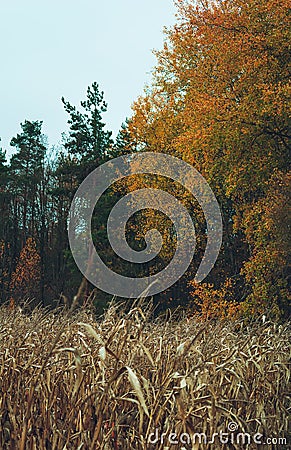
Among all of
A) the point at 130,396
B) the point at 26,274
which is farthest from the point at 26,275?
the point at 130,396

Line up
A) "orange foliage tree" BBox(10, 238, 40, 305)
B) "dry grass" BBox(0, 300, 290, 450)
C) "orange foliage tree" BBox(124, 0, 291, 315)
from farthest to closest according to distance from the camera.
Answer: "orange foliage tree" BBox(10, 238, 40, 305) → "orange foliage tree" BBox(124, 0, 291, 315) → "dry grass" BBox(0, 300, 290, 450)

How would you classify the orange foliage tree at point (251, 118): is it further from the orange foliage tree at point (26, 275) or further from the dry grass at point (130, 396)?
the dry grass at point (130, 396)

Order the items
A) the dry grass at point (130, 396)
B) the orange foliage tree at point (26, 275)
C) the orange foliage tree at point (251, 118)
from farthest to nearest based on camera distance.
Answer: the orange foliage tree at point (26, 275) → the orange foliage tree at point (251, 118) → the dry grass at point (130, 396)

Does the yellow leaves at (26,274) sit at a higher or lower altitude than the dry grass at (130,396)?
higher

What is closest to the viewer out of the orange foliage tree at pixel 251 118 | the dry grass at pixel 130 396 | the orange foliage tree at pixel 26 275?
the dry grass at pixel 130 396

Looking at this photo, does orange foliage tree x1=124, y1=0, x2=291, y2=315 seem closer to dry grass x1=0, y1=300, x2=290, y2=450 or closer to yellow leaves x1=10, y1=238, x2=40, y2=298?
yellow leaves x1=10, y1=238, x2=40, y2=298

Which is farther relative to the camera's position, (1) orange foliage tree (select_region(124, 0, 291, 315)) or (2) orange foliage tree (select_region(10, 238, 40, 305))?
(2) orange foliage tree (select_region(10, 238, 40, 305))

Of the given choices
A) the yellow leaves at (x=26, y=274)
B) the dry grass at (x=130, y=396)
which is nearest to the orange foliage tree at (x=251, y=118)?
the yellow leaves at (x=26, y=274)

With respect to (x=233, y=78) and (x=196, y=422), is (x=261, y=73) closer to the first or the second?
(x=233, y=78)

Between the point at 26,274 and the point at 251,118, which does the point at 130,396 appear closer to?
the point at 251,118

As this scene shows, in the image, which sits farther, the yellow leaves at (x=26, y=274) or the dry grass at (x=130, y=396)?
the yellow leaves at (x=26, y=274)

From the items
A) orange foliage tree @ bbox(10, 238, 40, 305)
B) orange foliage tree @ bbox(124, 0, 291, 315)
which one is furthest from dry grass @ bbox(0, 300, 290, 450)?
orange foliage tree @ bbox(10, 238, 40, 305)

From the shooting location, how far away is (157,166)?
1576cm

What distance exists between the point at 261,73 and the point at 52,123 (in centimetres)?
1248
